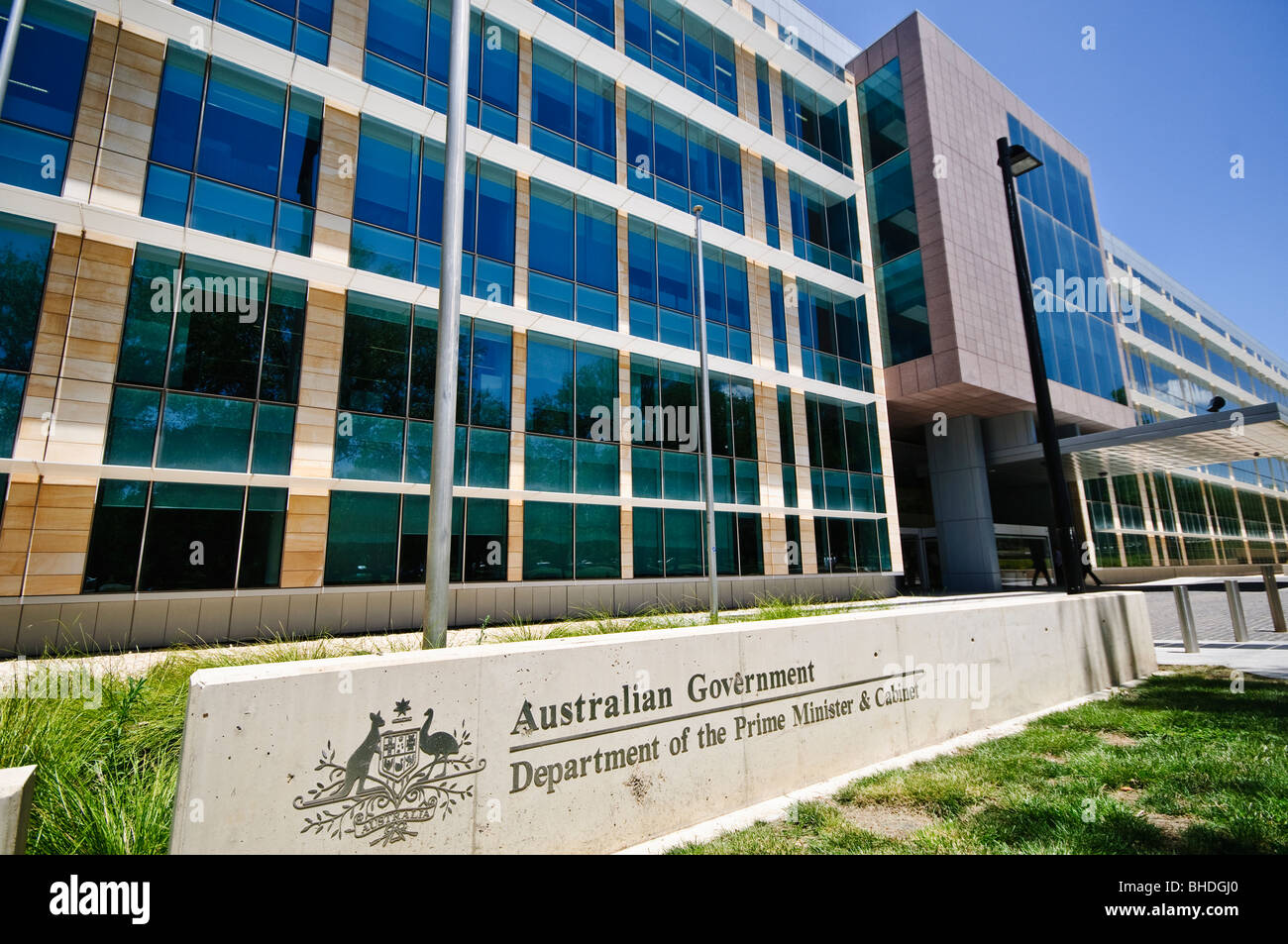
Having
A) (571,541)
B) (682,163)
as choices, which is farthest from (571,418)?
(682,163)

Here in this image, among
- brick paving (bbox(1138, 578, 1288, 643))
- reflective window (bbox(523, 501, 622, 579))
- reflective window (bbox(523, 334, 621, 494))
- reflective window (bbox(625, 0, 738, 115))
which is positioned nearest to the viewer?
brick paving (bbox(1138, 578, 1288, 643))

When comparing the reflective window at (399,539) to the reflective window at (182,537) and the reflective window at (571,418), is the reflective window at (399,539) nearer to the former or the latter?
the reflective window at (182,537)

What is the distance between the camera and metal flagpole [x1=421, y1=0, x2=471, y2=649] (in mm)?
4902

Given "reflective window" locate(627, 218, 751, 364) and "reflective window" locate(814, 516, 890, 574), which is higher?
"reflective window" locate(627, 218, 751, 364)

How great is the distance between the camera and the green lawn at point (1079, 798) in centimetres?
352

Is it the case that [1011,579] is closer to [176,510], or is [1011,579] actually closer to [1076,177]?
[1076,177]

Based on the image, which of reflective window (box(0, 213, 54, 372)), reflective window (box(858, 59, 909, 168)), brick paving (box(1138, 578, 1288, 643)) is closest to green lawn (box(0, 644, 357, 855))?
reflective window (box(0, 213, 54, 372))

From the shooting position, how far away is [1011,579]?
1166 inches

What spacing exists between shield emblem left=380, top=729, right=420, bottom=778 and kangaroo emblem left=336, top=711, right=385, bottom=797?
0.04 meters

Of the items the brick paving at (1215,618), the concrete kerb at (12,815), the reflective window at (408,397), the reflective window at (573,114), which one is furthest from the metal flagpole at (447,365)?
the reflective window at (573,114)

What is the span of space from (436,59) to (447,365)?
57.1 ft

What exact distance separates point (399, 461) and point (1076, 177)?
→ 43.7 metres

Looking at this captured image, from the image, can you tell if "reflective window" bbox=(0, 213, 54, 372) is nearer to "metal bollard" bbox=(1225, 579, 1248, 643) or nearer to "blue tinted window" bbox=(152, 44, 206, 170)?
"blue tinted window" bbox=(152, 44, 206, 170)

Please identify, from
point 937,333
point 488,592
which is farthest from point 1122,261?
point 488,592
